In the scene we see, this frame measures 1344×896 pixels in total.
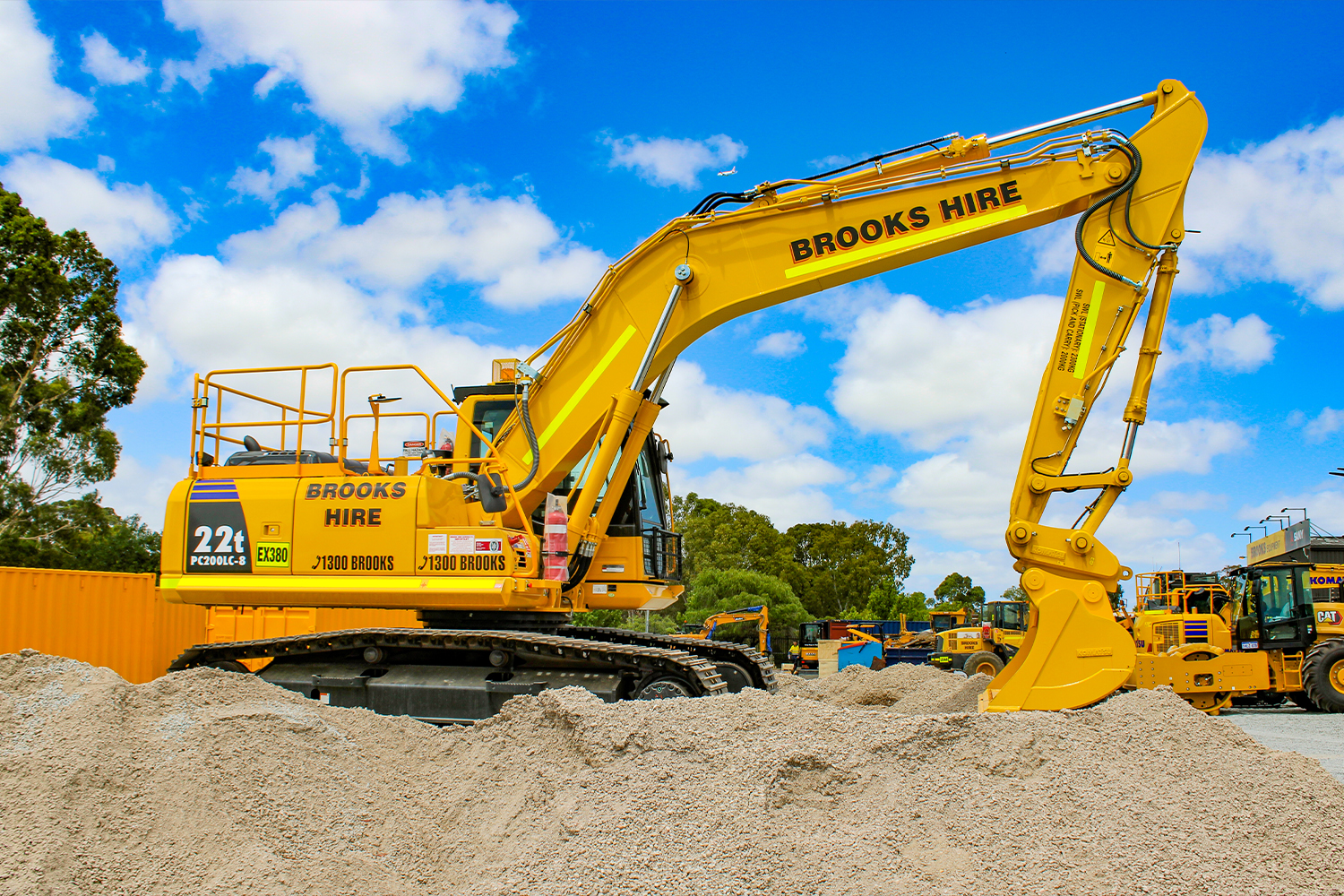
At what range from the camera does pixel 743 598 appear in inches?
1438

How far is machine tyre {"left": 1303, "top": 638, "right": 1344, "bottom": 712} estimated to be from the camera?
1481 centimetres

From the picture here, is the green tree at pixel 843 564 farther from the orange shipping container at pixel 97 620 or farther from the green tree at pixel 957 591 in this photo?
the orange shipping container at pixel 97 620

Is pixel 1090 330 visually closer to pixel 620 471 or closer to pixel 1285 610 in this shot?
pixel 620 471

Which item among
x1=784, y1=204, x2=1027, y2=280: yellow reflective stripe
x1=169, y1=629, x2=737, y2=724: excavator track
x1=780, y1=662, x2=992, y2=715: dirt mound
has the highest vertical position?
x1=784, y1=204, x2=1027, y2=280: yellow reflective stripe

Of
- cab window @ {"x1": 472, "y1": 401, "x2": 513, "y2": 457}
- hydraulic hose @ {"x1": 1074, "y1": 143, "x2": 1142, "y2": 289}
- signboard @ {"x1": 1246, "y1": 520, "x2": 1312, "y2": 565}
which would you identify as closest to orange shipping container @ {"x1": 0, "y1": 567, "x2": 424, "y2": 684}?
cab window @ {"x1": 472, "y1": 401, "x2": 513, "y2": 457}

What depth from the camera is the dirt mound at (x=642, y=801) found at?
4.77 metres

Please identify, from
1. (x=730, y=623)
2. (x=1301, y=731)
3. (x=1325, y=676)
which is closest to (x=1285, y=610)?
(x=1325, y=676)

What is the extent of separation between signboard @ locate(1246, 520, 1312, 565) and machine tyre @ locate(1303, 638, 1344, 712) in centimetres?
1225

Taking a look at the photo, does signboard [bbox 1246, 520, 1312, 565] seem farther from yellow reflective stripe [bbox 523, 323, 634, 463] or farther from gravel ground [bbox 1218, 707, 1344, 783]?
yellow reflective stripe [bbox 523, 323, 634, 463]

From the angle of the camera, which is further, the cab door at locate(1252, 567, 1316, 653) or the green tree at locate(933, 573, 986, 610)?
the green tree at locate(933, 573, 986, 610)

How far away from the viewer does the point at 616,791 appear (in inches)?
208

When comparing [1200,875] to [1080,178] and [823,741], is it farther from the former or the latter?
[1080,178]

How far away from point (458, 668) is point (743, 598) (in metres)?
29.2

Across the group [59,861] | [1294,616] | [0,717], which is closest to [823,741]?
[59,861]
